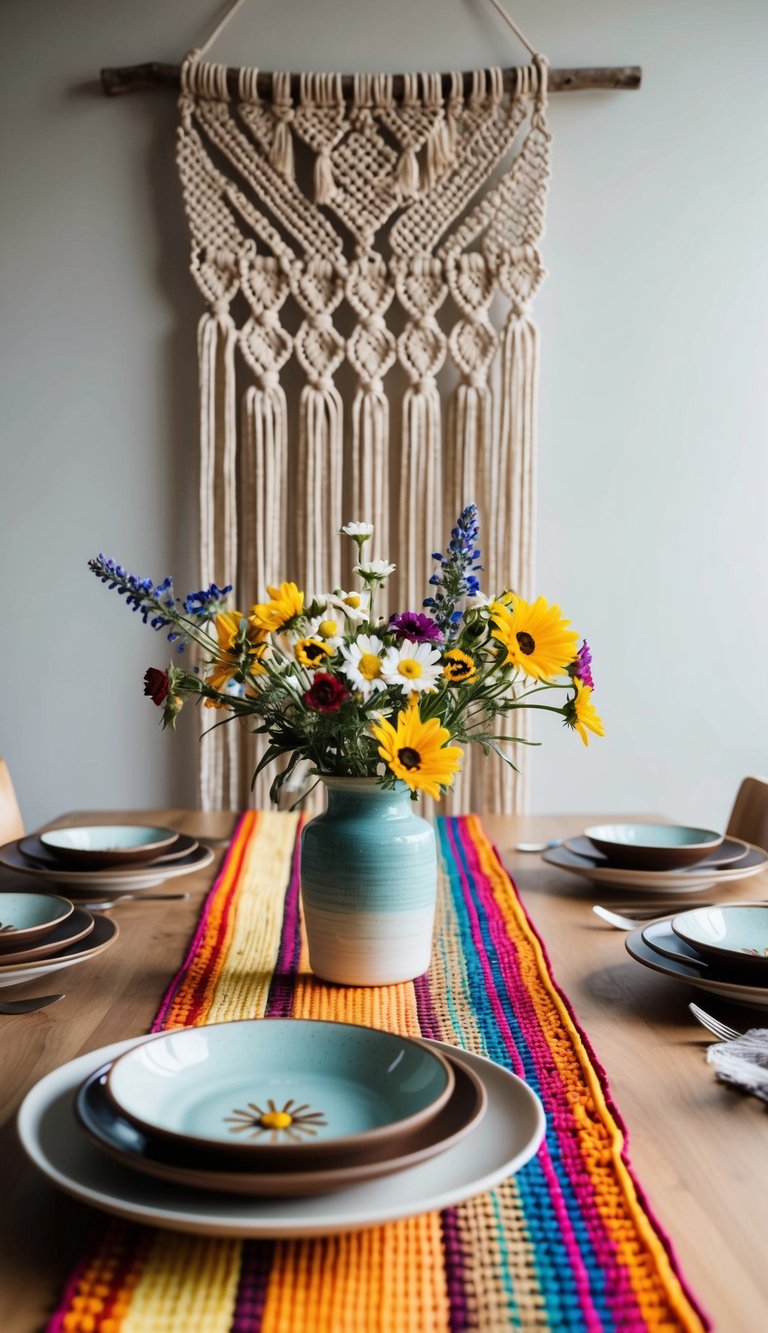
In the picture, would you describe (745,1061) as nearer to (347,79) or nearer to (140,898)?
(140,898)

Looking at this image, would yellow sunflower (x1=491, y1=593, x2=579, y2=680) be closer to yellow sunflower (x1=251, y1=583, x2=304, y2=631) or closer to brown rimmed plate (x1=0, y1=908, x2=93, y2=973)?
yellow sunflower (x1=251, y1=583, x2=304, y2=631)

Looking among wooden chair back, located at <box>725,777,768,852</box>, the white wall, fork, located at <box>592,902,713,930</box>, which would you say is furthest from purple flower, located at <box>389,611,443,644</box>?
the white wall

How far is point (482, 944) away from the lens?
3.79 ft

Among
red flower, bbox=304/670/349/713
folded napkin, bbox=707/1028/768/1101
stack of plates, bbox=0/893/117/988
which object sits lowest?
folded napkin, bbox=707/1028/768/1101

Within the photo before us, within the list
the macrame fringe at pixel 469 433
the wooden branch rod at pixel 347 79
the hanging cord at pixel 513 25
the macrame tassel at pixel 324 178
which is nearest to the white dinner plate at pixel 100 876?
the macrame fringe at pixel 469 433

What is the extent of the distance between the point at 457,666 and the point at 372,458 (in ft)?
5.28

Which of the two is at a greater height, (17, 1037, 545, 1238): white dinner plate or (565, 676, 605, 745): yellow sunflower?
(565, 676, 605, 745): yellow sunflower

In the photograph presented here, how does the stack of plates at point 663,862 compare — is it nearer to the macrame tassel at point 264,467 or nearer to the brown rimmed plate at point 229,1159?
the brown rimmed plate at point 229,1159

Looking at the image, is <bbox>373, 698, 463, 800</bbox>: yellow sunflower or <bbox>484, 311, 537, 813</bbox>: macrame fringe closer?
<bbox>373, 698, 463, 800</bbox>: yellow sunflower

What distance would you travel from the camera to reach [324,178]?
2.44m

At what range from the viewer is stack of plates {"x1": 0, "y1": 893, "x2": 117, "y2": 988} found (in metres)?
0.99

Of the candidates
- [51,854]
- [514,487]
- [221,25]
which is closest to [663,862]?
[51,854]

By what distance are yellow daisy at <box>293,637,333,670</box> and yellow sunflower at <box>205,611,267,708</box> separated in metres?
0.04

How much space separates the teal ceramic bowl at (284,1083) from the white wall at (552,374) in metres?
1.94
